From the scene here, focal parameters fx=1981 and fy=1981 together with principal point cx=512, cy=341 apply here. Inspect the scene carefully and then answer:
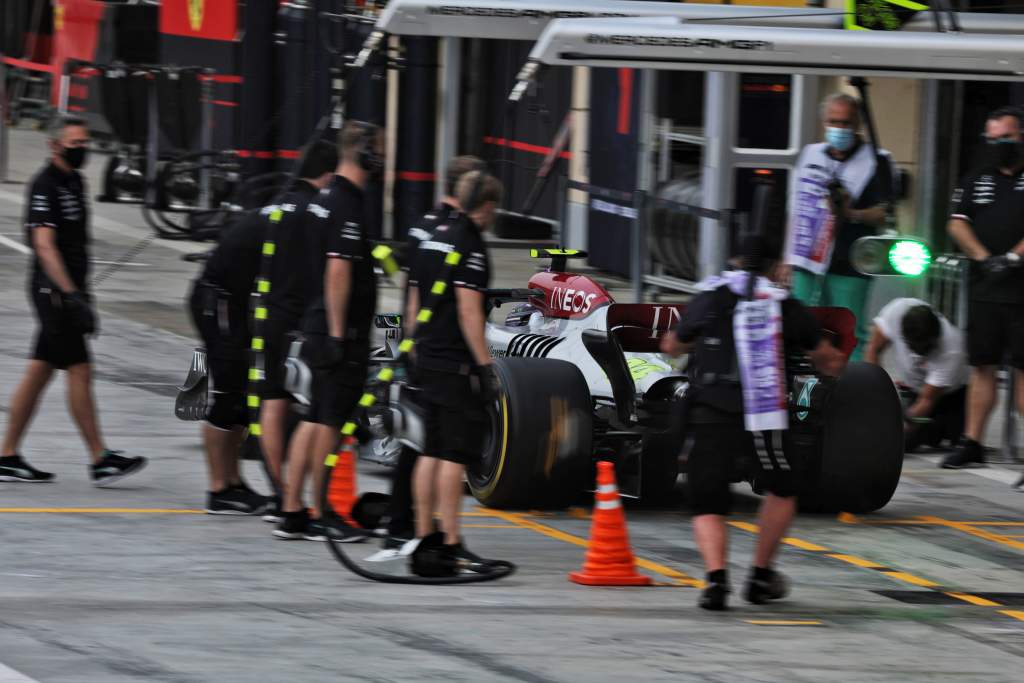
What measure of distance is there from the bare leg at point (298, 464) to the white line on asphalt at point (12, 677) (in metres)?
2.54

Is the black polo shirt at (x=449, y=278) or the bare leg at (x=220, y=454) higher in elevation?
the black polo shirt at (x=449, y=278)

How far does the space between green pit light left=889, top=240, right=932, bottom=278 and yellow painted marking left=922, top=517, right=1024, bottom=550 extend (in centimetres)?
221

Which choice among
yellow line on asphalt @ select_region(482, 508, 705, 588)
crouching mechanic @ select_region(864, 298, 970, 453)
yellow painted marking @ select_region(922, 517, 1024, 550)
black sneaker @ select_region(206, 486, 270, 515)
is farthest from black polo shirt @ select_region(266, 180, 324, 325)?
crouching mechanic @ select_region(864, 298, 970, 453)

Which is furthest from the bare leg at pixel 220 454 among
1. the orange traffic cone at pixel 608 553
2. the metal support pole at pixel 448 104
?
the metal support pole at pixel 448 104

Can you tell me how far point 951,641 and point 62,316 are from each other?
4.87 m

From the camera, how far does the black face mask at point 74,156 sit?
10.1m

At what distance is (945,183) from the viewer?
1609cm

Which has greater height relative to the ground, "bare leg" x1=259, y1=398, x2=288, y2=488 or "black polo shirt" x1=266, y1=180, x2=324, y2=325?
"black polo shirt" x1=266, y1=180, x2=324, y2=325

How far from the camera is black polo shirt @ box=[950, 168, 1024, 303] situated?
11727mm

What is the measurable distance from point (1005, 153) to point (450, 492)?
4926mm

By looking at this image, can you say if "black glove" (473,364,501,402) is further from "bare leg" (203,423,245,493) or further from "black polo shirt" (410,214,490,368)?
"bare leg" (203,423,245,493)

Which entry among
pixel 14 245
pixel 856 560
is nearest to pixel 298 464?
pixel 856 560

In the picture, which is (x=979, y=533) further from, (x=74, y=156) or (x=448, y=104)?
(x=448, y=104)

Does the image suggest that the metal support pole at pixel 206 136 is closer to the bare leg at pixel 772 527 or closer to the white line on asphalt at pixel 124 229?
the white line on asphalt at pixel 124 229
